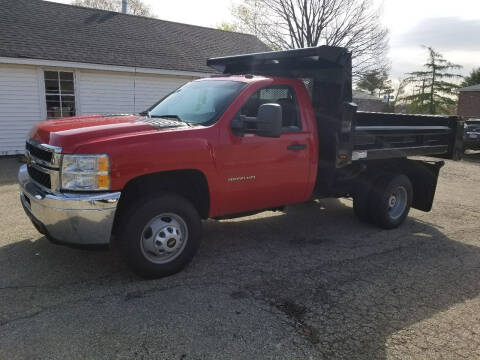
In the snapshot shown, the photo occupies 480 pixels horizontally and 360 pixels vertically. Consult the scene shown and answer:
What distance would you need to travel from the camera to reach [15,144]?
12273 mm

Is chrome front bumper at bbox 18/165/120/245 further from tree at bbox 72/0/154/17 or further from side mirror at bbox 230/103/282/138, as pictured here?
tree at bbox 72/0/154/17

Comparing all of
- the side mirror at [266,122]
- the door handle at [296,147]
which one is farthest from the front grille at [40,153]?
the door handle at [296,147]

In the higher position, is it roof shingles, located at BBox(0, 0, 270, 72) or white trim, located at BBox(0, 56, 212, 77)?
roof shingles, located at BBox(0, 0, 270, 72)

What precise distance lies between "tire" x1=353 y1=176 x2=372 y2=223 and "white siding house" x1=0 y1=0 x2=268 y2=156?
6326 millimetres

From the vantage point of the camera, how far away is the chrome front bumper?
3.54 m

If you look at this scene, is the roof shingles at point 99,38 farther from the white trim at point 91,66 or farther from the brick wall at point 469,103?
the brick wall at point 469,103

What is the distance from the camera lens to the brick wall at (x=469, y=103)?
119 feet

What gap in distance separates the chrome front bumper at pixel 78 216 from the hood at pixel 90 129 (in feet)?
1.48

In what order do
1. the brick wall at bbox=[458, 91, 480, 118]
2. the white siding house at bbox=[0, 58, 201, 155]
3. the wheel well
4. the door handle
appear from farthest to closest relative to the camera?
the brick wall at bbox=[458, 91, 480, 118]
the white siding house at bbox=[0, 58, 201, 155]
the door handle
the wheel well

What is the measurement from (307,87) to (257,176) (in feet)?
5.33

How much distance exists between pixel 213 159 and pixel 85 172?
125 centimetres

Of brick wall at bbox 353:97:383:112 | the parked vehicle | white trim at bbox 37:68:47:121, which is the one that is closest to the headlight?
white trim at bbox 37:68:47:121

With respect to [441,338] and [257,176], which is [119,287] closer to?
[257,176]

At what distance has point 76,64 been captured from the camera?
12.3 m
